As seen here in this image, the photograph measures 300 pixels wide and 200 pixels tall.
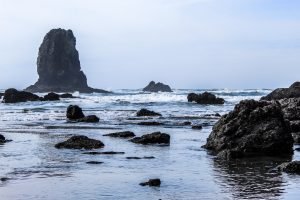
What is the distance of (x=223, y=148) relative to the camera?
2062 centimetres

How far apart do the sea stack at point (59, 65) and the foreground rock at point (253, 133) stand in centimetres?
15602

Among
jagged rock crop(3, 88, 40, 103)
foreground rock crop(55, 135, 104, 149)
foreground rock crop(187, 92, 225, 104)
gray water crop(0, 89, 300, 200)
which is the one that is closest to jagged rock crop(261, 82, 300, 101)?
foreground rock crop(187, 92, 225, 104)

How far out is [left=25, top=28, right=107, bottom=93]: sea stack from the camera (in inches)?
7013

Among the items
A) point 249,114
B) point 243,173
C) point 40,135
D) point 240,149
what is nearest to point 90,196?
point 243,173

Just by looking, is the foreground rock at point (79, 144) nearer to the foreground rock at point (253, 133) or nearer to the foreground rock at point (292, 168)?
the foreground rock at point (253, 133)

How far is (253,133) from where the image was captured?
2056 centimetres

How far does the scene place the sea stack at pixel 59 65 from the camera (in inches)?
7013

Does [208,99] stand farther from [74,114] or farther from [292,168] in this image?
[292,168]

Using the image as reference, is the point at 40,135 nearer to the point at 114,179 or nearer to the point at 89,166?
the point at 89,166

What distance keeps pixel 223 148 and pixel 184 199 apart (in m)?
9.49

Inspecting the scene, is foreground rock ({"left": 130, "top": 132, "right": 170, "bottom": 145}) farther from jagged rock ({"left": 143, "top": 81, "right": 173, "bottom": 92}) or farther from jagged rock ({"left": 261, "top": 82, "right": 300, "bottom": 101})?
jagged rock ({"left": 143, "top": 81, "right": 173, "bottom": 92})

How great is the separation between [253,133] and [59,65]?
16434 centimetres

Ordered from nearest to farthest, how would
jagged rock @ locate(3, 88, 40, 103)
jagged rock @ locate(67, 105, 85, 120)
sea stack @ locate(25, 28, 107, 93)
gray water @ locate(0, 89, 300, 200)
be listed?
1. gray water @ locate(0, 89, 300, 200)
2. jagged rock @ locate(67, 105, 85, 120)
3. jagged rock @ locate(3, 88, 40, 103)
4. sea stack @ locate(25, 28, 107, 93)

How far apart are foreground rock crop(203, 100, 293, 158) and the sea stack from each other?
15602cm
